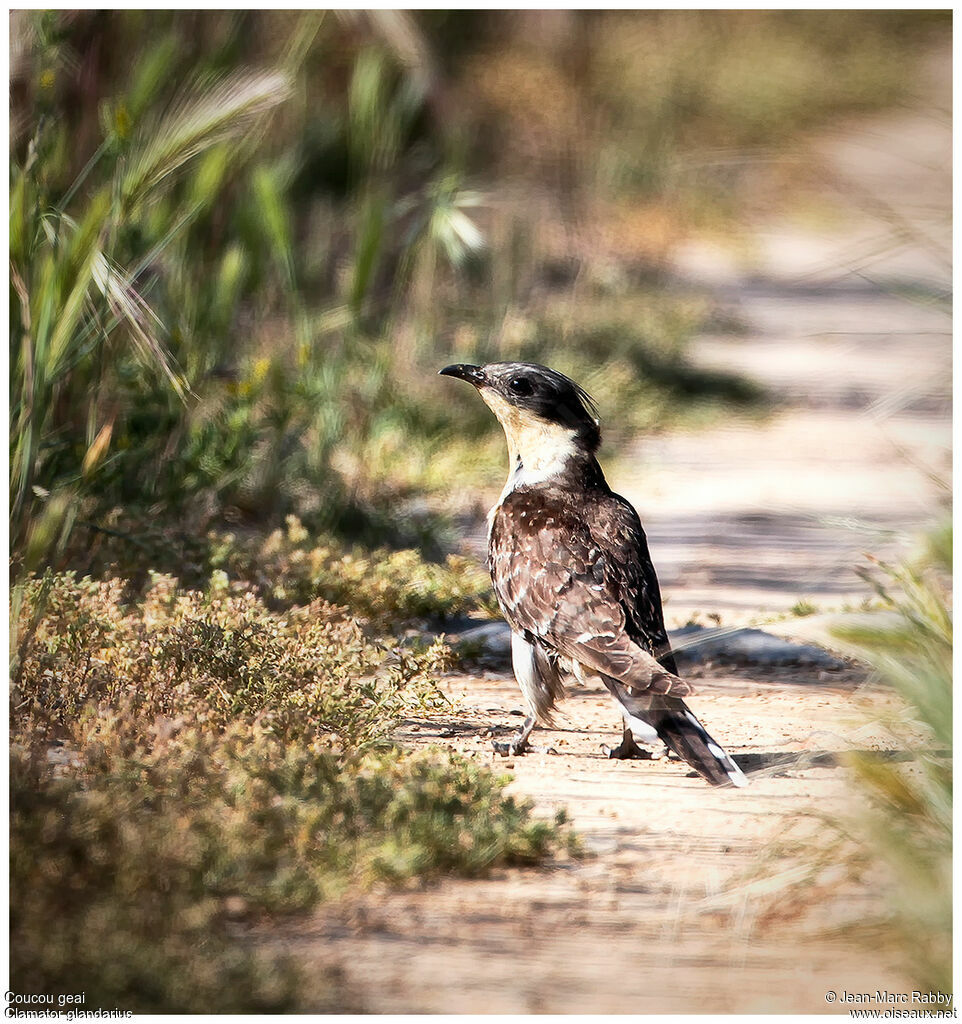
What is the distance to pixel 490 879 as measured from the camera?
12.8ft

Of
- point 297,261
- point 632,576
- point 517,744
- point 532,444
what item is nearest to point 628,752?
point 517,744

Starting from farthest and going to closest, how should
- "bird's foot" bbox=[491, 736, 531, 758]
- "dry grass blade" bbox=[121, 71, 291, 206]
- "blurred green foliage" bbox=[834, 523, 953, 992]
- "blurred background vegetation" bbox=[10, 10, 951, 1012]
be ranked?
"bird's foot" bbox=[491, 736, 531, 758] → "dry grass blade" bbox=[121, 71, 291, 206] → "blurred background vegetation" bbox=[10, 10, 951, 1012] → "blurred green foliage" bbox=[834, 523, 953, 992]

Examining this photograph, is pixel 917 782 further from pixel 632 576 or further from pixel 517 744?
pixel 517 744

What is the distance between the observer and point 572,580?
15.7ft

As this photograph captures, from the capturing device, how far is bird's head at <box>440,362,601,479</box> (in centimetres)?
535

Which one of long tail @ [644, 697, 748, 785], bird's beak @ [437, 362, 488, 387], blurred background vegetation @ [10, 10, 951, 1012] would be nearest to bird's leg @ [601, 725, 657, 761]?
long tail @ [644, 697, 748, 785]

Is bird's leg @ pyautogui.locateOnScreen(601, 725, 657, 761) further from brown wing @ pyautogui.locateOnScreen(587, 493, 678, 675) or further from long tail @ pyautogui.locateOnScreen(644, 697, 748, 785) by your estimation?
long tail @ pyautogui.locateOnScreen(644, 697, 748, 785)

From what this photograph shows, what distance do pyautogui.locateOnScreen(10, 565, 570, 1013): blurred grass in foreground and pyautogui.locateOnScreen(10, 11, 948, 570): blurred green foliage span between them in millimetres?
563

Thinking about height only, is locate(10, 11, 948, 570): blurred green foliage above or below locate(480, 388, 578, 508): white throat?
above

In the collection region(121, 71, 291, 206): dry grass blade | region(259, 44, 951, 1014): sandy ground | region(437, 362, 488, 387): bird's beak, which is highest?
region(121, 71, 291, 206): dry grass blade

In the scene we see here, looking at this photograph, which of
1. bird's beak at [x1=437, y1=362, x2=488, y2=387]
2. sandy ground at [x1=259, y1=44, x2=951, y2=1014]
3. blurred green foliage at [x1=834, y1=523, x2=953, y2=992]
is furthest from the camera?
bird's beak at [x1=437, y1=362, x2=488, y2=387]

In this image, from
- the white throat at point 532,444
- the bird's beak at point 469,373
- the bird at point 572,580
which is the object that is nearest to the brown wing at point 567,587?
the bird at point 572,580

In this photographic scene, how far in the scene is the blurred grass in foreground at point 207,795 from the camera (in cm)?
338

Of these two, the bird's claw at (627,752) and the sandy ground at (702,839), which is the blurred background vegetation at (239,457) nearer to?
the sandy ground at (702,839)
